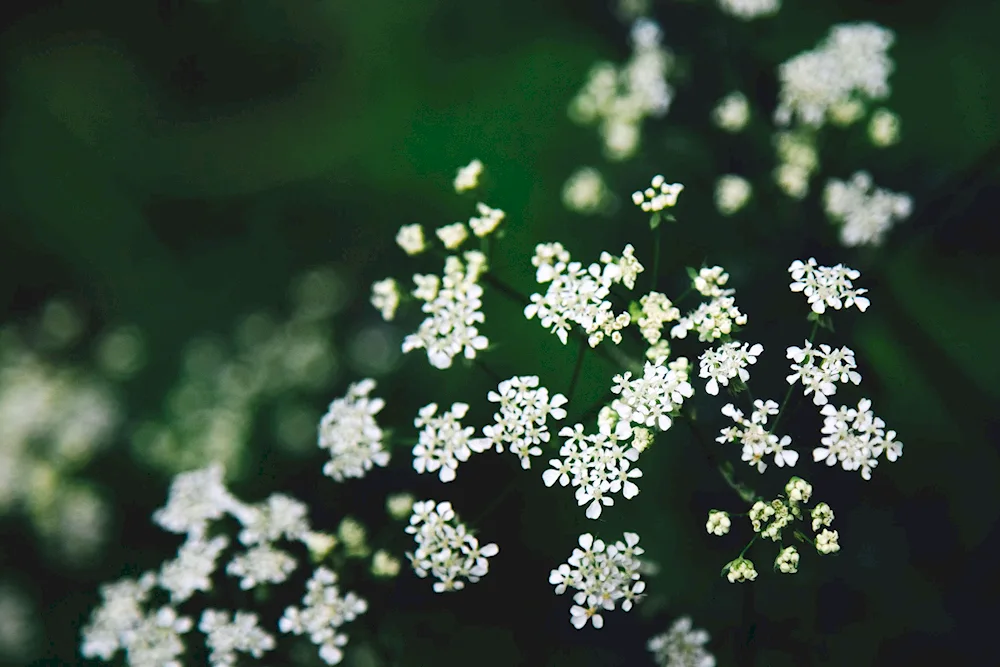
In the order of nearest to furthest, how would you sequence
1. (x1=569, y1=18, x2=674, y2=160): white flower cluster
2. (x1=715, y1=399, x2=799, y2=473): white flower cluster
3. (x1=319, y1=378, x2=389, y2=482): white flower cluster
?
(x1=715, y1=399, x2=799, y2=473): white flower cluster, (x1=319, y1=378, x2=389, y2=482): white flower cluster, (x1=569, y1=18, x2=674, y2=160): white flower cluster

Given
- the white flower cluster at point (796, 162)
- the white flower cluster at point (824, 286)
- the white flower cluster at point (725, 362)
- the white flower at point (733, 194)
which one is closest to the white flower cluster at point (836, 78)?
the white flower cluster at point (796, 162)

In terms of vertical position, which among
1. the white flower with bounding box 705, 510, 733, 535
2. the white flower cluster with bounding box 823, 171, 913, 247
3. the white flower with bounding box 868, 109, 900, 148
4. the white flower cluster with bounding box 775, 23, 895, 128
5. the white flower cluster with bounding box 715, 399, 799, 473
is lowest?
the white flower with bounding box 705, 510, 733, 535

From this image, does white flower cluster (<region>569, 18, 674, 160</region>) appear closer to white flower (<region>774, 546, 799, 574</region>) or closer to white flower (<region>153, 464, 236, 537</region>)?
white flower (<region>774, 546, 799, 574</region>)

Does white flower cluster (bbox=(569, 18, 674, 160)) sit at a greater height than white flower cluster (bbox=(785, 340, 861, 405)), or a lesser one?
greater

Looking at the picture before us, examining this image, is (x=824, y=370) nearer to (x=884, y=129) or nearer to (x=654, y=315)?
(x=654, y=315)

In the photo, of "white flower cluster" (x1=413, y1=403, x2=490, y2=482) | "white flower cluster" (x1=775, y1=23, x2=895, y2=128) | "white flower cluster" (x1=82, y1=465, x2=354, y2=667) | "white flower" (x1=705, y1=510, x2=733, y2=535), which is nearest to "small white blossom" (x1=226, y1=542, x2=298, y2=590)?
"white flower cluster" (x1=82, y1=465, x2=354, y2=667)

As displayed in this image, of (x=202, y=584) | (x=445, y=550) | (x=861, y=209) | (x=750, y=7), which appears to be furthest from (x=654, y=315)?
(x=750, y=7)

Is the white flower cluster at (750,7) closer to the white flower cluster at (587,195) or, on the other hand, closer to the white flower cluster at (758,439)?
the white flower cluster at (587,195)
